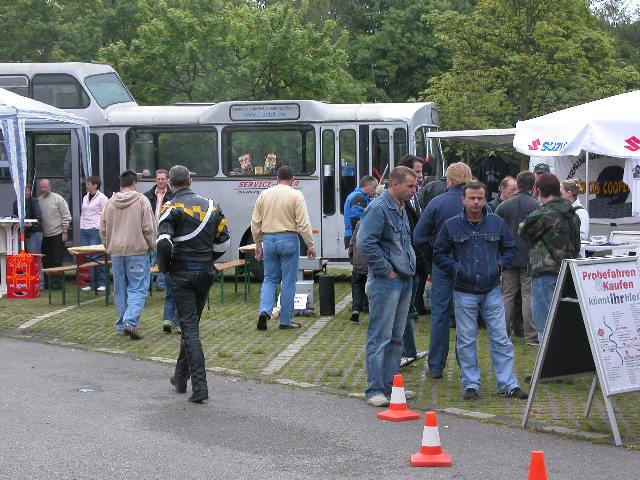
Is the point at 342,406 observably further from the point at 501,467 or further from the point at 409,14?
the point at 409,14

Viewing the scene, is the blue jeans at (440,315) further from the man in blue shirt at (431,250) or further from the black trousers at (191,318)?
the black trousers at (191,318)

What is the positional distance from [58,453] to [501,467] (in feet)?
9.26

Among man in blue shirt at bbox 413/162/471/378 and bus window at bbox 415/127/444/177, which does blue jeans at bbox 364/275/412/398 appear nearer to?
man in blue shirt at bbox 413/162/471/378

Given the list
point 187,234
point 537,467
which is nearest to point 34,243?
point 187,234

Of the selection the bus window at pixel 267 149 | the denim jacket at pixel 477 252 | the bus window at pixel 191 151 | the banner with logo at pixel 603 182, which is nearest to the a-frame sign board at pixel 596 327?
the denim jacket at pixel 477 252

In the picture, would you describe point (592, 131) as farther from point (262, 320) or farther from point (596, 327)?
Answer: point (596, 327)

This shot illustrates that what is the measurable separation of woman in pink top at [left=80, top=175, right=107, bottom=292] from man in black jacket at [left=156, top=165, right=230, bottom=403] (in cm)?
939

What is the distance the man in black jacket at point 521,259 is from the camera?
12641 millimetres

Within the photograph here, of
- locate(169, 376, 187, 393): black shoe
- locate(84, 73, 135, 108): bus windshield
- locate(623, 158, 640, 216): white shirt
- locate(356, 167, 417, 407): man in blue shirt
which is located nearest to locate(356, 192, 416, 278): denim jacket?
locate(356, 167, 417, 407): man in blue shirt

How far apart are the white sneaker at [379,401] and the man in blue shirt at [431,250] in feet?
4.23

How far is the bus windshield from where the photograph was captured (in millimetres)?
21281

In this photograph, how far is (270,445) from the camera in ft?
26.4

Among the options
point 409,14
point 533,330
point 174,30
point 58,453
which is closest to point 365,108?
point 533,330

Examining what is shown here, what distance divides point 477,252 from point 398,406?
1553mm
